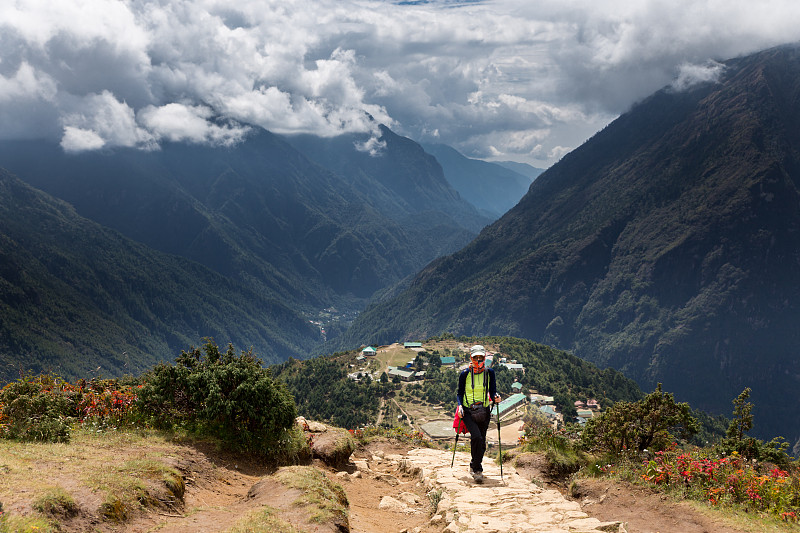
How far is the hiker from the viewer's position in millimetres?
12297

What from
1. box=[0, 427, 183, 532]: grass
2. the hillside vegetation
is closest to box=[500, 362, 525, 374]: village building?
the hillside vegetation

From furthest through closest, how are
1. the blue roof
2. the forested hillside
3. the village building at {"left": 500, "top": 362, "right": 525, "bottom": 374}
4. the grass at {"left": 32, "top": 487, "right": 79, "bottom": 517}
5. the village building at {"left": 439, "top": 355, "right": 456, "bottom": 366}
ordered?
the village building at {"left": 439, "top": 355, "right": 456, "bottom": 366}
the village building at {"left": 500, "top": 362, "right": 525, "bottom": 374}
the forested hillside
the blue roof
the grass at {"left": 32, "top": 487, "right": 79, "bottom": 517}

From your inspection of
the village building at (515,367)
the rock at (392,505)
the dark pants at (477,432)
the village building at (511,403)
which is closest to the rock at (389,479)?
the rock at (392,505)

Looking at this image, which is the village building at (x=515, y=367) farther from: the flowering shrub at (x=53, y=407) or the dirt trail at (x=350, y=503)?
the flowering shrub at (x=53, y=407)

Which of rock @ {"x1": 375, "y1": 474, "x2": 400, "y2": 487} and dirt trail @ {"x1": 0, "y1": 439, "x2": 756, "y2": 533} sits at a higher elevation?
dirt trail @ {"x1": 0, "y1": 439, "x2": 756, "y2": 533}

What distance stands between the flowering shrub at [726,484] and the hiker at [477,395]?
4.11 meters

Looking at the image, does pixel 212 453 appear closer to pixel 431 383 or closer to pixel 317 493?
pixel 317 493

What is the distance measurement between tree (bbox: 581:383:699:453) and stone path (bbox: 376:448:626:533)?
11.6 feet

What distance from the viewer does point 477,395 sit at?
1237cm

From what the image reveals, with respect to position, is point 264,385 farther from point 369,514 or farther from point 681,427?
point 681,427

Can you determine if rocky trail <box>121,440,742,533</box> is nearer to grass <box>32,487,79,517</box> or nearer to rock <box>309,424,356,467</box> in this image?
rock <box>309,424,356,467</box>

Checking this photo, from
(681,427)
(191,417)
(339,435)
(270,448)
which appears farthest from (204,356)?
(681,427)

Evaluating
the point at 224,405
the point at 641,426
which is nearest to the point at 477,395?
the point at 641,426

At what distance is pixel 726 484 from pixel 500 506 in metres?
5.10
